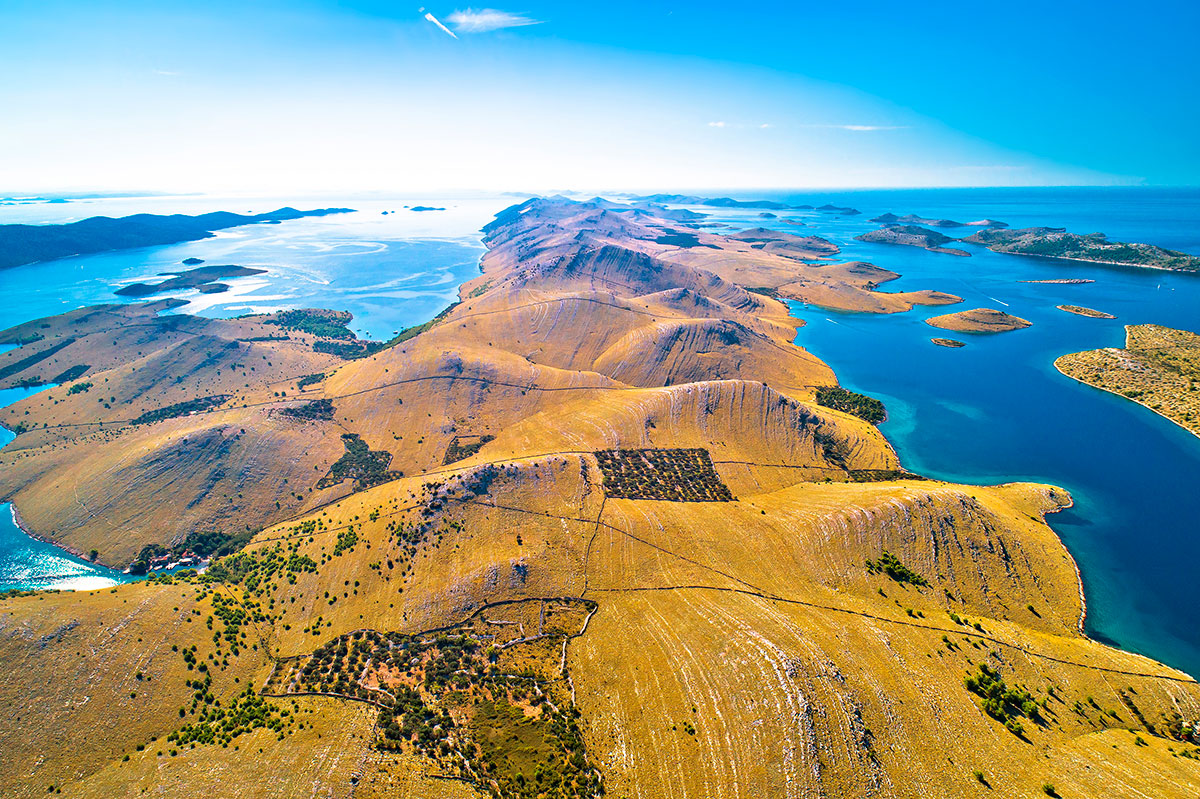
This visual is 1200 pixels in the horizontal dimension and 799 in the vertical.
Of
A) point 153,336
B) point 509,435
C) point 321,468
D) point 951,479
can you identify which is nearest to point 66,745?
point 321,468

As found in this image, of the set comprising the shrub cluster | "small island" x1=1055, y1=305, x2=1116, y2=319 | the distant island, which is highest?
"small island" x1=1055, y1=305, x2=1116, y2=319

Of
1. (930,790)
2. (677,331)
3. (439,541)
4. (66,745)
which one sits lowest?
(66,745)

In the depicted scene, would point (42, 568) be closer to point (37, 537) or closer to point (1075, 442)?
point (37, 537)

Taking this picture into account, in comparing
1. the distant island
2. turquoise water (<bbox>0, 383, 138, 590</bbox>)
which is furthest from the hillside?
the distant island

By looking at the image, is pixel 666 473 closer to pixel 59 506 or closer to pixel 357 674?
pixel 357 674

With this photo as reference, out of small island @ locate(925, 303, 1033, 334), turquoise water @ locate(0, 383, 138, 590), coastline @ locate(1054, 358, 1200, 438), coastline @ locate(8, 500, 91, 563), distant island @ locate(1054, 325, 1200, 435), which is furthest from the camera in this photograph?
small island @ locate(925, 303, 1033, 334)

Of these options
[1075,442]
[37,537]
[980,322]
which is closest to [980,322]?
[980,322]

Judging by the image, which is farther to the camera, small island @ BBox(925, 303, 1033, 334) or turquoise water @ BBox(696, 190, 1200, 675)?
small island @ BBox(925, 303, 1033, 334)

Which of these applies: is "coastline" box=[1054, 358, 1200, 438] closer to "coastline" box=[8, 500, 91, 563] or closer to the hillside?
the hillside

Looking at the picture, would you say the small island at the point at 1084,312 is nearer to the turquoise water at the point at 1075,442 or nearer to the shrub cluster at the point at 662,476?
the turquoise water at the point at 1075,442
